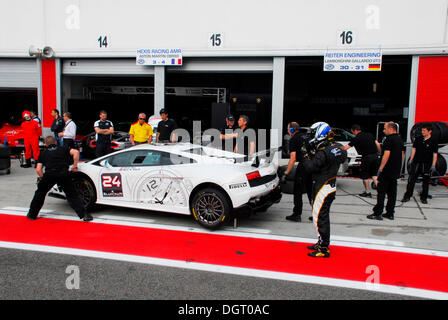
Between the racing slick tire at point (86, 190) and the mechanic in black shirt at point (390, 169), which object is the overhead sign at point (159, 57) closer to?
the racing slick tire at point (86, 190)

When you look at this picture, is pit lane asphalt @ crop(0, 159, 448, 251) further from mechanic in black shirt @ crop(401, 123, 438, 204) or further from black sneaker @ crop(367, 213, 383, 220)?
mechanic in black shirt @ crop(401, 123, 438, 204)

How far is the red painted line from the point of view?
175 inches

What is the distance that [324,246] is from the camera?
4945mm

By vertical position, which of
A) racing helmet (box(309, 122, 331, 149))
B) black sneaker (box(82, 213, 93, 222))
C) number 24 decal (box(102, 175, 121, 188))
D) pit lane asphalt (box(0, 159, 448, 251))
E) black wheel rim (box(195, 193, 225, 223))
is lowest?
pit lane asphalt (box(0, 159, 448, 251))

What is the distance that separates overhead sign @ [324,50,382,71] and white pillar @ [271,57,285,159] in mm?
1438

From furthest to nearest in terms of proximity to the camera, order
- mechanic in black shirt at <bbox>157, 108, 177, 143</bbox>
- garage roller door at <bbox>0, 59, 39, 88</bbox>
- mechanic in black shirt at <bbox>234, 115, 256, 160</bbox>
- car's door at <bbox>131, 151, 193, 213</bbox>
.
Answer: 1. garage roller door at <bbox>0, 59, 39, 88</bbox>
2. mechanic in black shirt at <bbox>157, 108, 177, 143</bbox>
3. mechanic in black shirt at <bbox>234, 115, 256, 160</bbox>
4. car's door at <bbox>131, 151, 193, 213</bbox>

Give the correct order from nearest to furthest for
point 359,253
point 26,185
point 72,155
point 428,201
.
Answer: point 359,253, point 72,155, point 428,201, point 26,185

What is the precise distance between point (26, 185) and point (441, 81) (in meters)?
12.2

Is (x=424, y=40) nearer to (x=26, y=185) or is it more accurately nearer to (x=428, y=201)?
(x=428, y=201)

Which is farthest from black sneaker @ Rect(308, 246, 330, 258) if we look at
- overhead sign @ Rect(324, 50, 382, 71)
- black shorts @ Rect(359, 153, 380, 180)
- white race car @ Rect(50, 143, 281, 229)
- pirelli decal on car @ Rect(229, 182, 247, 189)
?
overhead sign @ Rect(324, 50, 382, 71)

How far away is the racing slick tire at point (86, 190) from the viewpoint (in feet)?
22.3

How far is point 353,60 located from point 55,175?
938 centimetres
